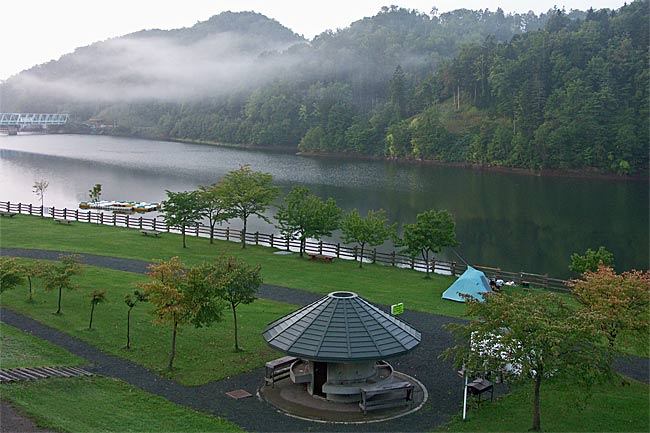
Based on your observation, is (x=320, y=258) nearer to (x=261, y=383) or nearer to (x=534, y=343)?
(x=261, y=383)

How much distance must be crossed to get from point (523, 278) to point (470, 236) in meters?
17.9

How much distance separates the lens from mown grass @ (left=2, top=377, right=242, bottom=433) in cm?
1448

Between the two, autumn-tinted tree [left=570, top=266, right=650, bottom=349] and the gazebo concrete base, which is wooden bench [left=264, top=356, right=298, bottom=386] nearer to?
the gazebo concrete base

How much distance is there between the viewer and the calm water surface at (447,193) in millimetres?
49812

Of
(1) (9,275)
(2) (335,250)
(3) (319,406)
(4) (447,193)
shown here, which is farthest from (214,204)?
(4) (447,193)

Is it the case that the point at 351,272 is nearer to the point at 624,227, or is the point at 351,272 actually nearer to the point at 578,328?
the point at 578,328

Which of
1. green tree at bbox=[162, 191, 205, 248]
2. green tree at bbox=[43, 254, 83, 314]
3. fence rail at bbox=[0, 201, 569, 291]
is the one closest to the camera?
green tree at bbox=[43, 254, 83, 314]

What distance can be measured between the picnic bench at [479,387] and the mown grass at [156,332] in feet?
21.2

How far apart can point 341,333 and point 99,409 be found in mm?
6318

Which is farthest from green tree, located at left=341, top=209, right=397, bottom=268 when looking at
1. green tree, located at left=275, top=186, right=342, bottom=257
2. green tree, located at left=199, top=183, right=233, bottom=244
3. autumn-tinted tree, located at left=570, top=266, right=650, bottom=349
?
autumn-tinted tree, located at left=570, top=266, right=650, bottom=349

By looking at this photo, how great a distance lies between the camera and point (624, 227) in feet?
187

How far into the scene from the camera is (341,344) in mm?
17391

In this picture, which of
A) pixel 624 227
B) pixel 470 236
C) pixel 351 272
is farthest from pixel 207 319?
pixel 624 227

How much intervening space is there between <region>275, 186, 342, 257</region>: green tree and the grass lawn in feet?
69.5
